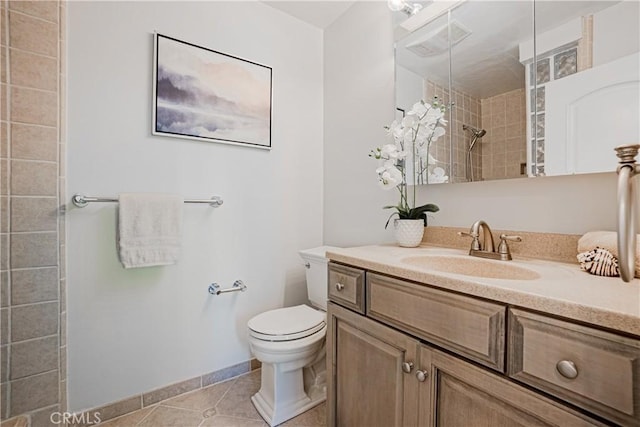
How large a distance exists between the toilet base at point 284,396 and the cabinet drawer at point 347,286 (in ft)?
2.02

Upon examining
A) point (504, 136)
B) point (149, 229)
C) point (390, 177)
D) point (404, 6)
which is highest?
point (404, 6)

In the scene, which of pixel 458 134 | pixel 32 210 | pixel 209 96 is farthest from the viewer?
pixel 209 96

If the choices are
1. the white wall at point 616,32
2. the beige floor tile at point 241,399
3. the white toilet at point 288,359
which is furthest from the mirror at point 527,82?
the beige floor tile at point 241,399

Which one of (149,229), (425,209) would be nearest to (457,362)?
(425,209)

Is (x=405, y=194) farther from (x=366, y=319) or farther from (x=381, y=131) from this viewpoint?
(x=366, y=319)

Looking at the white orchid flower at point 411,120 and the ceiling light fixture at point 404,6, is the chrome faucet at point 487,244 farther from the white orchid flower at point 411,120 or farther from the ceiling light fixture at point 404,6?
the ceiling light fixture at point 404,6

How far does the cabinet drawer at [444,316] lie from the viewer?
0.69m

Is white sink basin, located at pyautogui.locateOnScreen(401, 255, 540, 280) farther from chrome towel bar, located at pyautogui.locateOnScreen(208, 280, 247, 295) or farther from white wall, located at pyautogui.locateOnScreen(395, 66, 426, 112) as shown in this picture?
chrome towel bar, located at pyautogui.locateOnScreen(208, 280, 247, 295)

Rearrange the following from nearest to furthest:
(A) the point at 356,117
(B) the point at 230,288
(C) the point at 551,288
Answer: (C) the point at 551,288 → (B) the point at 230,288 → (A) the point at 356,117

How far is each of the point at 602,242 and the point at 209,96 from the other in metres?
1.86

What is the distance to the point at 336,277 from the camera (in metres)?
1.19

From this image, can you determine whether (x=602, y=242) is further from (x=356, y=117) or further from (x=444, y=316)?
(x=356, y=117)

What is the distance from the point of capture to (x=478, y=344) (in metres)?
0.72

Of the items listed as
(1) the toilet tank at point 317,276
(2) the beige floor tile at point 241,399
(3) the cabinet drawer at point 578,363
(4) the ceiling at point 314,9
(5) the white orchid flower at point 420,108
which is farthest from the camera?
(4) the ceiling at point 314,9
